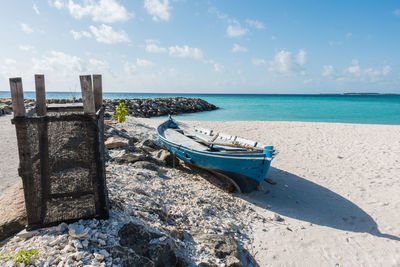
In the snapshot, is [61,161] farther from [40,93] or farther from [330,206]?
[330,206]

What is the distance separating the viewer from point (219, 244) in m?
4.08

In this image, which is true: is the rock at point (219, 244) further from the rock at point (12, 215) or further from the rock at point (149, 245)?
the rock at point (12, 215)

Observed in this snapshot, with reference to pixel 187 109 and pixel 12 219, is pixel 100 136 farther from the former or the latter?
pixel 187 109

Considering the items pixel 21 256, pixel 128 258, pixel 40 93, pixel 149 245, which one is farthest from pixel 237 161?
pixel 21 256

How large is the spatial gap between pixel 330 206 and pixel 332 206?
0.05 m

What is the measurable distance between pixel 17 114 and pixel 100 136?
37.5 inches

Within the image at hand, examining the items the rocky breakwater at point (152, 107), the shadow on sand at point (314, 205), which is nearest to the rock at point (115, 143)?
the shadow on sand at point (314, 205)

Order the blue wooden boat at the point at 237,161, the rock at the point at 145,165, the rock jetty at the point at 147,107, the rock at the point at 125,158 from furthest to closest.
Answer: the rock jetty at the point at 147,107, the rock at the point at 125,158, the rock at the point at 145,165, the blue wooden boat at the point at 237,161

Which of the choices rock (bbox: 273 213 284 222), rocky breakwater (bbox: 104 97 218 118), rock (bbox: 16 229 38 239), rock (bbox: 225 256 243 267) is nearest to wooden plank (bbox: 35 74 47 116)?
rock (bbox: 16 229 38 239)

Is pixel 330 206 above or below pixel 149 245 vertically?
below

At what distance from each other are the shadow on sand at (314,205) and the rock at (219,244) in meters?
2.43

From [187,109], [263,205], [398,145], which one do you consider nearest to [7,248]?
[263,205]

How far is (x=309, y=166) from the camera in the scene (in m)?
9.59

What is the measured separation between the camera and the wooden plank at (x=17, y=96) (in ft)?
9.22
